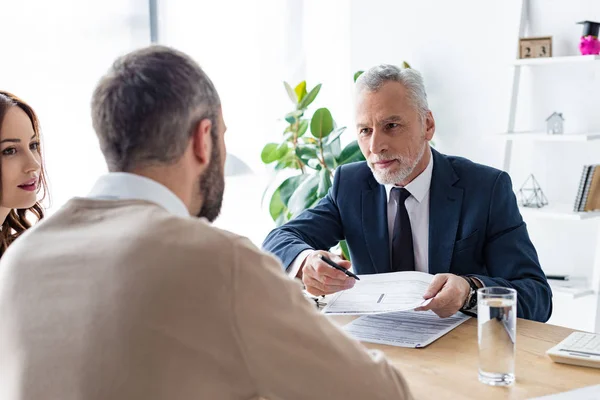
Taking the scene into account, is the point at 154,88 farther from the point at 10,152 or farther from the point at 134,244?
the point at 10,152

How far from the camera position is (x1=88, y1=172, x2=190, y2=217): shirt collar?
111 centimetres

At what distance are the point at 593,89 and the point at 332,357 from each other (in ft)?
8.74

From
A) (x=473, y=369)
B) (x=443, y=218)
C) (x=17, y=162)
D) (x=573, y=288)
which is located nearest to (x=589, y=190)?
(x=573, y=288)

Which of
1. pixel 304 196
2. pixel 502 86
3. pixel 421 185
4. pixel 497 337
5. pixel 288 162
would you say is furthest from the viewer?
pixel 288 162

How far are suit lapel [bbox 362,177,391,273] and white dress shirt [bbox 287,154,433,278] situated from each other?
19 millimetres

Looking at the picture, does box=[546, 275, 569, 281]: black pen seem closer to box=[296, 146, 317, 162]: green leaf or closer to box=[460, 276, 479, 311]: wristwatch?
box=[296, 146, 317, 162]: green leaf

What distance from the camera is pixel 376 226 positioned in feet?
7.57

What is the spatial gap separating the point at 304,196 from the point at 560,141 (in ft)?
3.99

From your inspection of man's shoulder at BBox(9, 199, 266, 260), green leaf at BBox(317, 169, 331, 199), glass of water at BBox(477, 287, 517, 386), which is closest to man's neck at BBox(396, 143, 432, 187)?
glass of water at BBox(477, 287, 517, 386)

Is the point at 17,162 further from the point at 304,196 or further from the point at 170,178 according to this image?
the point at 304,196

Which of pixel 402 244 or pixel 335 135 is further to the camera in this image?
pixel 335 135

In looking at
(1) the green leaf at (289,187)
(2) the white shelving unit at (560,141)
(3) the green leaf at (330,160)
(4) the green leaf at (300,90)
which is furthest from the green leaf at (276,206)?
(2) the white shelving unit at (560,141)

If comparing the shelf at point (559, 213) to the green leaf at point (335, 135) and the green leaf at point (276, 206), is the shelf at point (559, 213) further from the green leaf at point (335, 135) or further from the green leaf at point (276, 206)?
the green leaf at point (276, 206)

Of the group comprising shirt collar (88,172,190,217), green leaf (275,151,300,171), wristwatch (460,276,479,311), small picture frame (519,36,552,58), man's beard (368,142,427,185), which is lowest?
green leaf (275,151,300,171)
